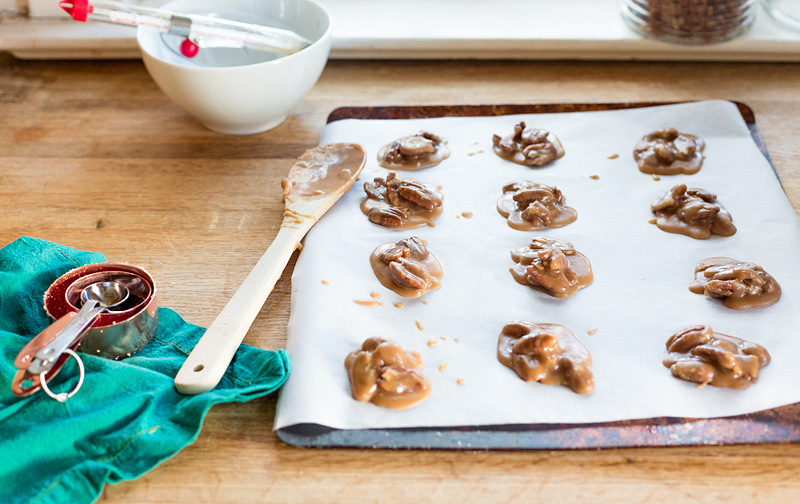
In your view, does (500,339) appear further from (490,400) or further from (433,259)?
(433,259)

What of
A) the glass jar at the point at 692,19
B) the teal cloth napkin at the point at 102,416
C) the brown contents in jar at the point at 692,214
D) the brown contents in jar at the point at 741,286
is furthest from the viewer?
the glass jar at the point at 692,19

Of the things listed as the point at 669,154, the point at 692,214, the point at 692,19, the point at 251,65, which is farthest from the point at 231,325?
the point at 692,19

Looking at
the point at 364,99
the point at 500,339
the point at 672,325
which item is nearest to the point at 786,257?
the point at 672,325

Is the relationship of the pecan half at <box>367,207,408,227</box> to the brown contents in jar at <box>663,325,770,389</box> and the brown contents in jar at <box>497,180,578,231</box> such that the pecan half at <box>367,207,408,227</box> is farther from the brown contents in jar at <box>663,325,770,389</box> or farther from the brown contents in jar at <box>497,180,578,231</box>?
the brown contents in jar at <box>663,325,770,389</box>

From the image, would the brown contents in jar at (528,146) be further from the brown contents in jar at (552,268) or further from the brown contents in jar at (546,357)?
the brown contents in jar at (546,357)

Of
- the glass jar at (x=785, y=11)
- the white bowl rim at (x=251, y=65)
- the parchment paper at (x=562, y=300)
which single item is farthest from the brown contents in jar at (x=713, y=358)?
the glass jar at (x=785, y=11)
